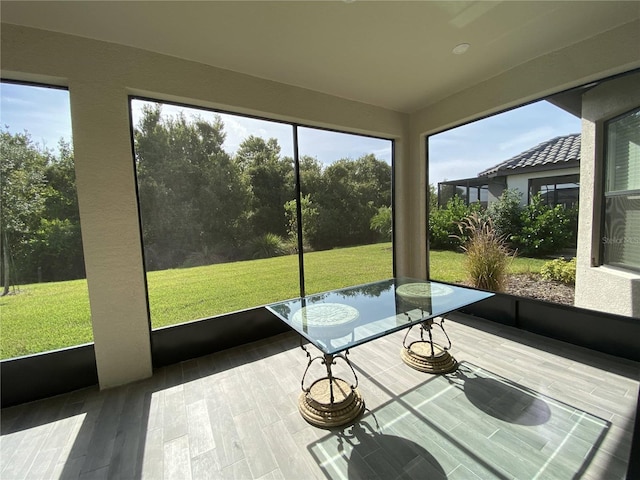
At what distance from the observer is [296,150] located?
3.18 meters

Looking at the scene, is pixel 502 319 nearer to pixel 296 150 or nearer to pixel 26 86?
pixel 296 150

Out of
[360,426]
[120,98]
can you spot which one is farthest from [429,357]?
[120,98]

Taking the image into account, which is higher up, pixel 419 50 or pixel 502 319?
pixel 419 50

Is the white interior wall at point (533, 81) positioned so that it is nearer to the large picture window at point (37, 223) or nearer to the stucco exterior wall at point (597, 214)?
the stucco exterior wall at point (597, 214)

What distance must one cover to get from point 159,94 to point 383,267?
12.3 feet

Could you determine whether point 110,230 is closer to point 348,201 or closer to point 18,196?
point 18,196

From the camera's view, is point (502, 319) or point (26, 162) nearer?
point (26, 162)

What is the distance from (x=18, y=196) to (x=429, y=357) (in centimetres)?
371

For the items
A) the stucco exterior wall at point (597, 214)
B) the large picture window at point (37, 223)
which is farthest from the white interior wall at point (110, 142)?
the stucco exterior wall at point (597, 214)

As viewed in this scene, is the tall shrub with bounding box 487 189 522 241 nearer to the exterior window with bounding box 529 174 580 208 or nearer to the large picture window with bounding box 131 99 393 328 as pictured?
the exterior window with bounding box 529 174 580 208

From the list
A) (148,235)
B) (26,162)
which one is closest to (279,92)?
(148,235)

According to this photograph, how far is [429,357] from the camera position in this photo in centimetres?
238

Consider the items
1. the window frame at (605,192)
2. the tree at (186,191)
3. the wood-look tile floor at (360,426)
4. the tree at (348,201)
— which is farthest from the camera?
the tree at (348,201)

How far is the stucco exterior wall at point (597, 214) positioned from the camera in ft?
7.78
